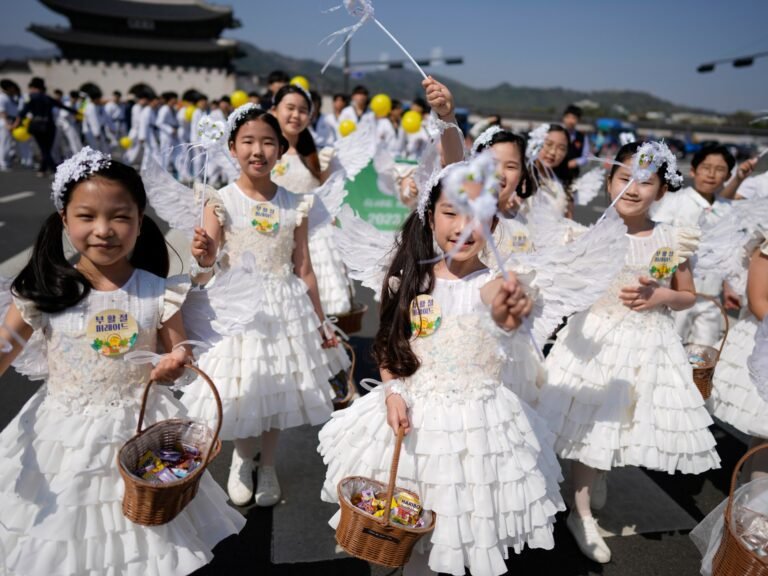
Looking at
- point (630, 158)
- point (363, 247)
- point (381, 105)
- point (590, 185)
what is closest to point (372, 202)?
point (381, 105)

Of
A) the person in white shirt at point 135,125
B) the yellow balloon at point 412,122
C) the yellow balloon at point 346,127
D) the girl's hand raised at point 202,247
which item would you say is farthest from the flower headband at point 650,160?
the person in white shirt at point 135,125

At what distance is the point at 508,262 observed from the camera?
2.35 meters

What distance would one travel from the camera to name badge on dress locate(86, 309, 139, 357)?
7.09 feet

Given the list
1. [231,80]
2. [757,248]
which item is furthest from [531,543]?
[231,80]

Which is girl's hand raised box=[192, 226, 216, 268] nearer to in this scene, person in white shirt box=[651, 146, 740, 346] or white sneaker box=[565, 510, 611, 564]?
white sneaker box=[565, 510, 611, 564]

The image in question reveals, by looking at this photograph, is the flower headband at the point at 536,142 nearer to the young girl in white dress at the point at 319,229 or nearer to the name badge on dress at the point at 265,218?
the young girl in white dress at the point at 319,229

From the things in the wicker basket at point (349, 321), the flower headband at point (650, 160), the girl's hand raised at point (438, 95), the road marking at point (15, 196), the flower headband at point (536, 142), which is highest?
the girl's hand raised at point (438, 95)

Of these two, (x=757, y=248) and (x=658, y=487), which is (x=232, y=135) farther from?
(x=658, y=487)

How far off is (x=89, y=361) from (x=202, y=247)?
816mm

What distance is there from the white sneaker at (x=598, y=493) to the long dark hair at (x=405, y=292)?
5.88 feet

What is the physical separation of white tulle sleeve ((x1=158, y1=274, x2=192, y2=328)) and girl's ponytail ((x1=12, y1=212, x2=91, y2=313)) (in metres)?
0.28

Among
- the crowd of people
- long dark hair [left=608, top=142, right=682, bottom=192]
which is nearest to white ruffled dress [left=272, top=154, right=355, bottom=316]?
the crowd of people

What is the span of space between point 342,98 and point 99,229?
11.4 metres

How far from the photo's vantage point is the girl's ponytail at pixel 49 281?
2.12 meters
